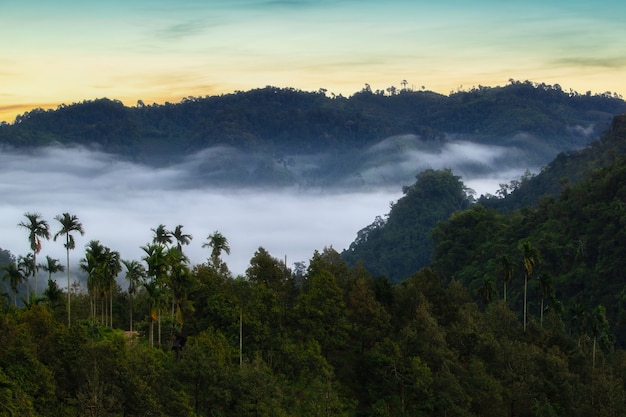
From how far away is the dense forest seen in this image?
141 feet

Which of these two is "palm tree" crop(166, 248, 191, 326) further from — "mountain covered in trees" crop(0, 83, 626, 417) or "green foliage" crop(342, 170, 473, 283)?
"green foliage" crop(342, 170, 473, 283)

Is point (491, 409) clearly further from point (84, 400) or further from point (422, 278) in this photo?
point (84, 400)

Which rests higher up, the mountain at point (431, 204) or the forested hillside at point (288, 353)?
the mountain at point (431, 204)

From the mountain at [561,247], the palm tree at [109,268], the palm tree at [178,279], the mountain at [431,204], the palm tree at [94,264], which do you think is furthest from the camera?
the mountain at [431,204]

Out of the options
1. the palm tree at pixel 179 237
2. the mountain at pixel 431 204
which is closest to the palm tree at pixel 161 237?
the palm tree at pixel 179 237

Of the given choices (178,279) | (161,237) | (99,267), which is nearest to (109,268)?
(99,267)

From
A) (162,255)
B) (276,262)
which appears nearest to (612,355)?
(276,262)

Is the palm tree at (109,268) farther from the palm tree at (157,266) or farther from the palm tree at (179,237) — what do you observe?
the palm tree at (157,266)

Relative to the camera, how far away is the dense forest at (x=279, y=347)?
141 ft

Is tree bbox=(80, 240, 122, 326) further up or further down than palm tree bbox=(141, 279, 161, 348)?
further up

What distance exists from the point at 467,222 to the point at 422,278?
59.1 m

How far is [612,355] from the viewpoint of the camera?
76875 mm

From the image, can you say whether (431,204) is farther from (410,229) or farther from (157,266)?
(157,266)

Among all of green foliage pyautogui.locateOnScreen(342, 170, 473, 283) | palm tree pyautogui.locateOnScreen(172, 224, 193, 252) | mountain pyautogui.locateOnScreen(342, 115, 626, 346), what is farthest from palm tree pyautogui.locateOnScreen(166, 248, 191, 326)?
green foliage pyautogui.locateOnScreen(342, 170, 473, 283)
